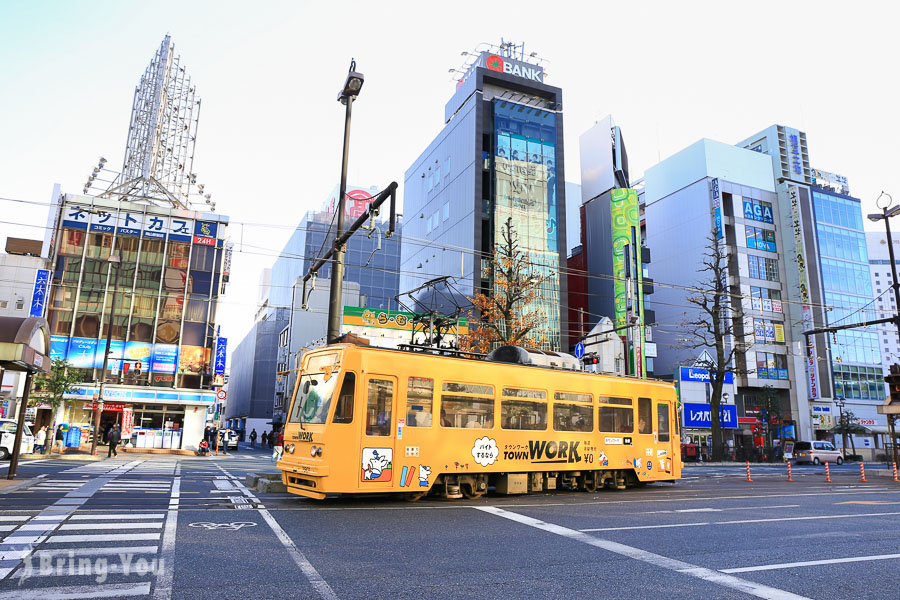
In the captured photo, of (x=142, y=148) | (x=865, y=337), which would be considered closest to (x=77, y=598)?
(x=142, y=148)

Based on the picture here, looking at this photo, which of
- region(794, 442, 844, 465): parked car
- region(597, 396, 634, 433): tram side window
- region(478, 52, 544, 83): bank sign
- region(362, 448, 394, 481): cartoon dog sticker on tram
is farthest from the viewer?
region(478, 52, 544, 83): bank sign

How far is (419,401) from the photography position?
12664mm

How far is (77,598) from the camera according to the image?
5.11 metres

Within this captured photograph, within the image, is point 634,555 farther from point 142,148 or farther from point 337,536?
point 142,148

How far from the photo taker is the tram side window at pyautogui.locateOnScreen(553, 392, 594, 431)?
1507cm

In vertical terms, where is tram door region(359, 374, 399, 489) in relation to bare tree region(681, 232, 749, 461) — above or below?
below

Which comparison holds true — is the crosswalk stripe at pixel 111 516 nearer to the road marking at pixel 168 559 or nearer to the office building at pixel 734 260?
the road marking at pixel 168 559

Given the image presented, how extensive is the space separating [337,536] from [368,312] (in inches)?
1568

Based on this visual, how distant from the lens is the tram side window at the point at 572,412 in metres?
15.1

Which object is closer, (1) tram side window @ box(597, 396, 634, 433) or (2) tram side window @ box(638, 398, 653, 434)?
(1) tram side window @ box(597, 396, 634, 433)

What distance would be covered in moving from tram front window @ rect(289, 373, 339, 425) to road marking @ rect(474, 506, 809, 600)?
4207 millimetres

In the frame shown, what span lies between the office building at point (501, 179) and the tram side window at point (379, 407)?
3717 centimetres

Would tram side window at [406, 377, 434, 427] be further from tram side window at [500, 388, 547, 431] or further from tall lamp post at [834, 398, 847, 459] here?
tall lamp post at [834, 398, 847, 459]

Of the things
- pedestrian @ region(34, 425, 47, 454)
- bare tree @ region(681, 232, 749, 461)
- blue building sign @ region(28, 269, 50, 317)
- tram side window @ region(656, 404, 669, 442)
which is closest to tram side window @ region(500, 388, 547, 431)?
tram side window @ region(656, 404, 669, 442)
